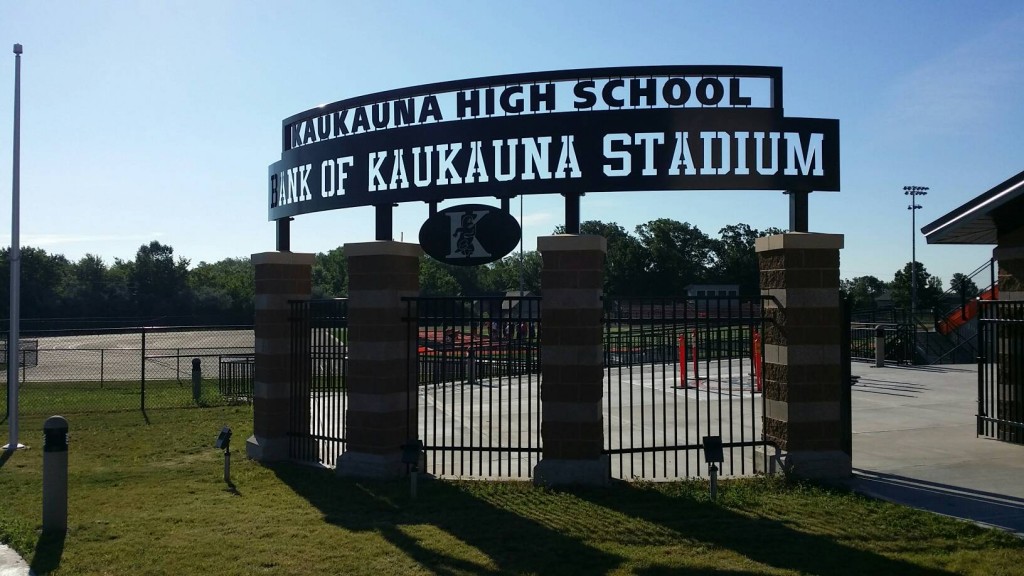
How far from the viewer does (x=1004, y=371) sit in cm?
1145

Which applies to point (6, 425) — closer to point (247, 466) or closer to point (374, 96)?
point (247, 466)

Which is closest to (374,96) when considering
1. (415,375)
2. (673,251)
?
(415,375)

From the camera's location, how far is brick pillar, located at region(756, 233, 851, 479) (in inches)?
358

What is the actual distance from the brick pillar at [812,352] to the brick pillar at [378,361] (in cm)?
439

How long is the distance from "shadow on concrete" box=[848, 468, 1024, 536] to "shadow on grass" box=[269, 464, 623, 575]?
3.53m

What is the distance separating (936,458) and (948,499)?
7.45 feet

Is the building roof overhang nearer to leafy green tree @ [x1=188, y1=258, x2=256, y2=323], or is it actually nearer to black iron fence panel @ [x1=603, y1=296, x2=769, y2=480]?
black iron fence panel @ [x1=603, y1=296, x2=769, y2=480]

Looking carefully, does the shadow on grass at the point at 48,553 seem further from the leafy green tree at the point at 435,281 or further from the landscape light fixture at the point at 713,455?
the leafy green tree at the point at 435,281

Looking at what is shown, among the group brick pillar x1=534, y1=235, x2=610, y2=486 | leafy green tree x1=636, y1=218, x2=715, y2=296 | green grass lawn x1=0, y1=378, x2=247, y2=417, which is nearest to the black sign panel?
brick pillar x1=534, y1=235, x2=610, y2=486

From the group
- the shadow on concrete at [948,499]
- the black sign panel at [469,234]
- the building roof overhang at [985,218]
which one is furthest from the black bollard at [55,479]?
the building roof overhang at [985,218]

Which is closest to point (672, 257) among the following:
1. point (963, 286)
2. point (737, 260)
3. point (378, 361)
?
point (737, 260)

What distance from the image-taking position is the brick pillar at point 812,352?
909 cm

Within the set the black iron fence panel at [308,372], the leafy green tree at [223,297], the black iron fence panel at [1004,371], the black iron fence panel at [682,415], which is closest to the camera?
the black iron fence panel at [682,415]

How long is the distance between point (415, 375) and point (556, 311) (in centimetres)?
201
